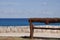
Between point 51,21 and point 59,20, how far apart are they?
0.29 m

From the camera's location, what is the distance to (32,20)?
588 centimetres

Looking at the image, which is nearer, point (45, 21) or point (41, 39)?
point (45, 21)

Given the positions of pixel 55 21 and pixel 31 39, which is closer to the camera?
pixel 55 21

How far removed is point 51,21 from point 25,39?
3.47 feet

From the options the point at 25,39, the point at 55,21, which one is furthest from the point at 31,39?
the point at 55,21

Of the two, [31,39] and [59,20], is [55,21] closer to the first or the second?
[59,20]

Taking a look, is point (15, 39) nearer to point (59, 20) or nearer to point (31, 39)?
point (31, 39)

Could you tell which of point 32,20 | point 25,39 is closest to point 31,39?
point 25,39

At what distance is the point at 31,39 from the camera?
5.86m

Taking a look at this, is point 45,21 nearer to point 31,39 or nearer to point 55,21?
point 55,21

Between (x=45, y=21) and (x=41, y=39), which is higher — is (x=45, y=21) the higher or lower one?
the higher one

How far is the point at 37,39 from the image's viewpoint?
5781 mm

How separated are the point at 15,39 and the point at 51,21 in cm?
129

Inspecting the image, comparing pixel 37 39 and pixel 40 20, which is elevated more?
pixel 40 20
